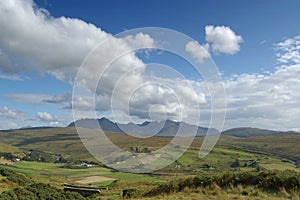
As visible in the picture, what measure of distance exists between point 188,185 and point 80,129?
8.54 m

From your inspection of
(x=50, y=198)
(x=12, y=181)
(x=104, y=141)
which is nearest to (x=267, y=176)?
(x=104, y=141)

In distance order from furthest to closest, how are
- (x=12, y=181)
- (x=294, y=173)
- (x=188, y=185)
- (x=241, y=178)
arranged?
(x=12, y=181), (x=188, y=185), (x=241, y=178), (x=294, y=173)

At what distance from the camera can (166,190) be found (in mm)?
19562

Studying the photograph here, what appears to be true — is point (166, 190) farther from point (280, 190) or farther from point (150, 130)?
point (280, 190)

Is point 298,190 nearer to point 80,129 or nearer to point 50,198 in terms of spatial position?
point 80,129

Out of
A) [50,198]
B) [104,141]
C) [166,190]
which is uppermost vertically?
[104,141]

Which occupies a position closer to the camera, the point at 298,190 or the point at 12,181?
the point at 298,190

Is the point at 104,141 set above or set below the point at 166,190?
above

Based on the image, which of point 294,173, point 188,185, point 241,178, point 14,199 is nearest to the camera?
point 294,173

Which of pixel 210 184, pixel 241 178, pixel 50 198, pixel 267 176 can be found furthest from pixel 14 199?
pixel 267 176

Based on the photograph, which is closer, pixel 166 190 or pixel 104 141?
pixel 166 190

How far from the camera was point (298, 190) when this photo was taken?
1530cm

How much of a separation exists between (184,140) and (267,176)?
9.85 meters

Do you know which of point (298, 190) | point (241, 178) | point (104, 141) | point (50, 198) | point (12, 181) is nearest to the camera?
point (298, 190)
